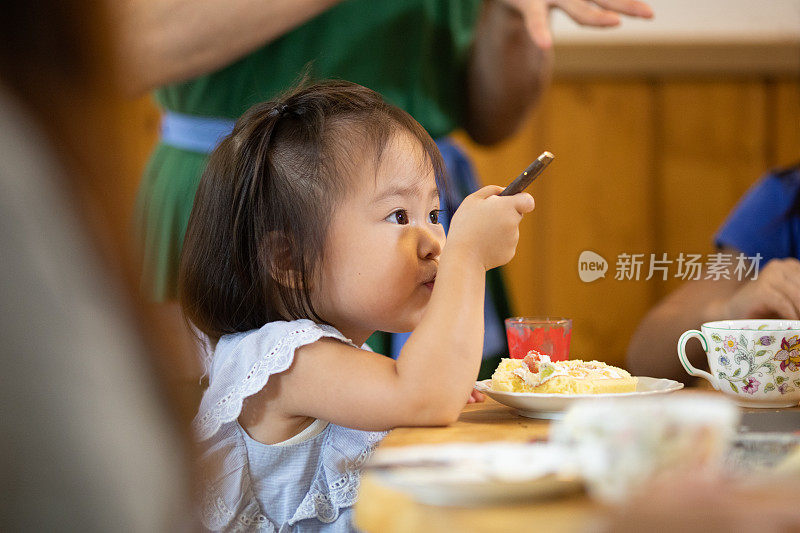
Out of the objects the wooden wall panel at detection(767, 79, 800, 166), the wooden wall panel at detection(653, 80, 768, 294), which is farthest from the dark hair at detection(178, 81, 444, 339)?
the wooden wall panel at detection(767, 79, 800, 166)

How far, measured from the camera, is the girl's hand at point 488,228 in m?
0.78

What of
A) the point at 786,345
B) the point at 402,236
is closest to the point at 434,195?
the point at 402,236

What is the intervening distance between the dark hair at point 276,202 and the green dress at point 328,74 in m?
0.40

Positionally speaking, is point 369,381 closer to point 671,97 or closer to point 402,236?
point 402,236

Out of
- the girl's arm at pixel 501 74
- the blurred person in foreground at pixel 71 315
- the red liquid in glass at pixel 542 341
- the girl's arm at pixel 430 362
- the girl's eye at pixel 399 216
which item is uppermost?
the girl's arm at pixel 501 74

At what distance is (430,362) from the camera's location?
72 centimetres

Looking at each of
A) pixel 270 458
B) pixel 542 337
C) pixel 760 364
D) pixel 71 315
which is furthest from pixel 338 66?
pixel 71 315

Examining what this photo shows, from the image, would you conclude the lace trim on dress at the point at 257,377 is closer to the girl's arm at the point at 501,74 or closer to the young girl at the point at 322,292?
the young girl at the point at 322,292

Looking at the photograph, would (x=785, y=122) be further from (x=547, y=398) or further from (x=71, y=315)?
(x=71, y=315)

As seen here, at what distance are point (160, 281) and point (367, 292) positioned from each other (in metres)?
0.60

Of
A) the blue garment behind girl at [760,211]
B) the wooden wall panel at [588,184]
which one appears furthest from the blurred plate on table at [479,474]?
the blue garment behind girl at [760,211]

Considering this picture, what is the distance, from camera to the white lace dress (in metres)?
0.78

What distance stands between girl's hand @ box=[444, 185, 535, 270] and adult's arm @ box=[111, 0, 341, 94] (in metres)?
0.67

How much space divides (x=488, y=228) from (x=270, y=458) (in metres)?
0.33
